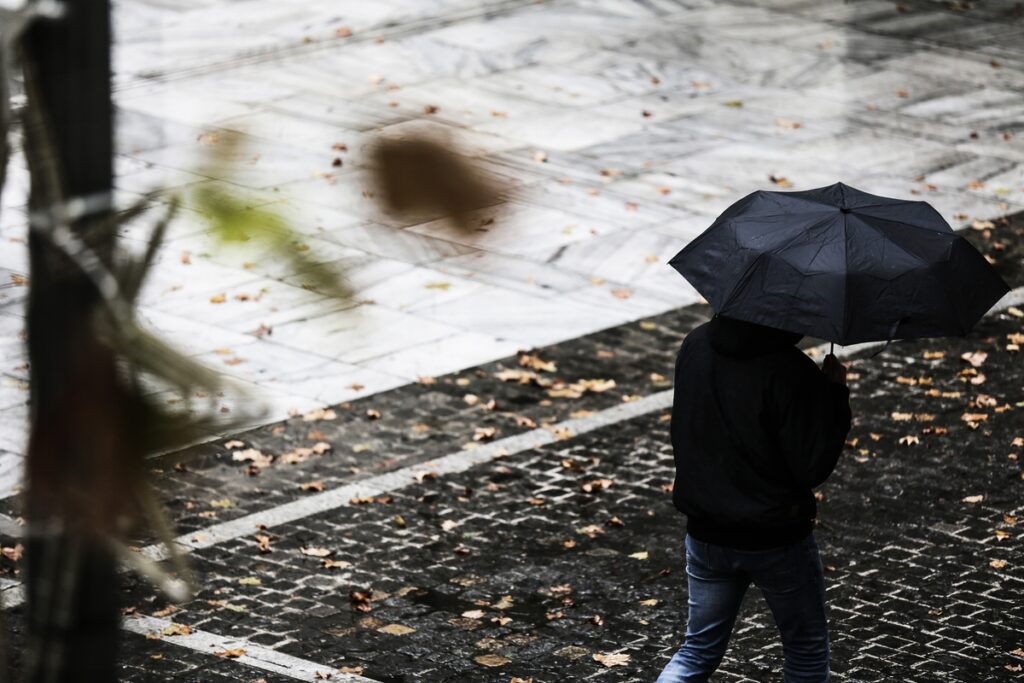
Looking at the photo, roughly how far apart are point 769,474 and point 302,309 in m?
4.03

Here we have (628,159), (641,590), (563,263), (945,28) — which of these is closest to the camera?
(641,590)

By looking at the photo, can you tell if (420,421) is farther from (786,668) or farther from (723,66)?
(723,66)

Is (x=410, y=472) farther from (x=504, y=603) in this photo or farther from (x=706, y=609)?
(x=706, y=609)

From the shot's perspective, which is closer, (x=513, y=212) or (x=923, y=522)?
(x=513, y=212)

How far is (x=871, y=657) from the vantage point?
24.4ft

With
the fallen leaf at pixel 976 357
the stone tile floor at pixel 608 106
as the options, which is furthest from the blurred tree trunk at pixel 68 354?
the fallen leaf at pixel 976 357

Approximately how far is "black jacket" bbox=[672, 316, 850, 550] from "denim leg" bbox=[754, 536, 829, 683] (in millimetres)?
117

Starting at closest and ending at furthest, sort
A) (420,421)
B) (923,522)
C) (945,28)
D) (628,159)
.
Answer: (923,522), (420,421), (628,159), (945,28)

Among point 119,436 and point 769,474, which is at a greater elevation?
point 119,436

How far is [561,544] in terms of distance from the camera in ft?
28.3

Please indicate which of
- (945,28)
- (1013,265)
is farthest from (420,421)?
(945,28)

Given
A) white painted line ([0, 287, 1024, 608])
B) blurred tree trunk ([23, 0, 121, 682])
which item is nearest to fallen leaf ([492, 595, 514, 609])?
white painted line ([0, 287, 1024, 608])

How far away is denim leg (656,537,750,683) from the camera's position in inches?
229

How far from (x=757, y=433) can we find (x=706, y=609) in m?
0.71
